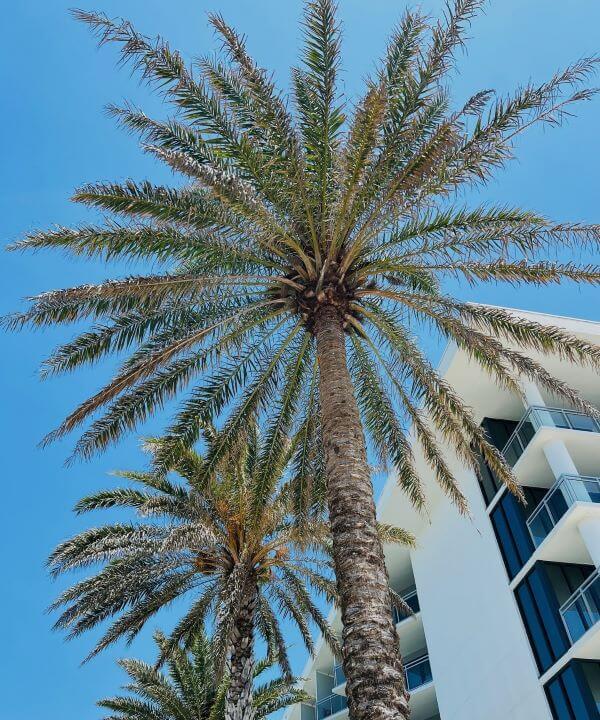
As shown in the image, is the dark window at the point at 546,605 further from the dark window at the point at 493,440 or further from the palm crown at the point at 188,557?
the palm crown at the point at 188,557

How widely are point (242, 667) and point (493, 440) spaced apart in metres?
12.0

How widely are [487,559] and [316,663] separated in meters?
14.9

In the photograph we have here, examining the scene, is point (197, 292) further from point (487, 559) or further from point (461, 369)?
point (487, 559)

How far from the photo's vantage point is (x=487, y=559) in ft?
70.7

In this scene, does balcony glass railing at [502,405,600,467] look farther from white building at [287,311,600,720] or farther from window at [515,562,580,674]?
window at [515,562,580,674]

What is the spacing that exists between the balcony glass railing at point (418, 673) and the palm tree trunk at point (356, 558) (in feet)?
63.1

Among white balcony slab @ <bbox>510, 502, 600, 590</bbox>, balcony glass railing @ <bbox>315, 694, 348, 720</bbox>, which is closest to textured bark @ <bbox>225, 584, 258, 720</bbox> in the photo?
white balcony slab @ <bbox>510, 502, 600, 590</bbox>

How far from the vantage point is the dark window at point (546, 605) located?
56.5 ft

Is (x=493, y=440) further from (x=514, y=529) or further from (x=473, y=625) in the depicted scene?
(x=473, y=625)

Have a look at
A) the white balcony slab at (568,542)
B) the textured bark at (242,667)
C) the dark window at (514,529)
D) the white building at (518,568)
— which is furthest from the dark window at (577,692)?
the textured bark at (242,667)

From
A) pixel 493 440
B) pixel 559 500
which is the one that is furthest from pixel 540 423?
pixel 493 440

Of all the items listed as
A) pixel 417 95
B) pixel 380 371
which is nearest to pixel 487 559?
pixel 380 371

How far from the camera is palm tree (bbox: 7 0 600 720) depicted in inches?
371

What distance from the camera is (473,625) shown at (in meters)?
21.5
